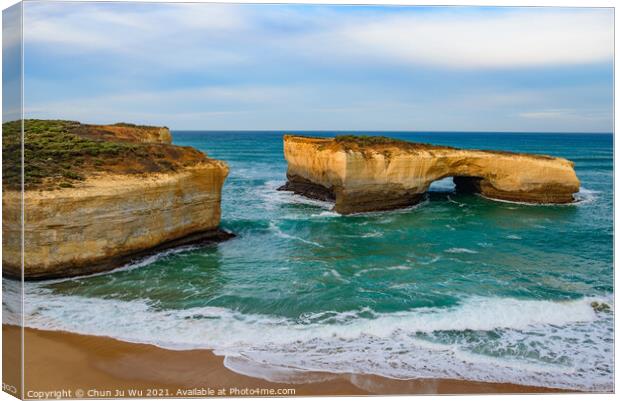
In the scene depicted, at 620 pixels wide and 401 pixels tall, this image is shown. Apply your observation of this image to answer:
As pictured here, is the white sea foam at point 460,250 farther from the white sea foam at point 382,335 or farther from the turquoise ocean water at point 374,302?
the white sea foam at point 382,335

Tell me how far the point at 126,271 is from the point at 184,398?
22.3ft

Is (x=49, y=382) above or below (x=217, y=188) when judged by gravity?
below

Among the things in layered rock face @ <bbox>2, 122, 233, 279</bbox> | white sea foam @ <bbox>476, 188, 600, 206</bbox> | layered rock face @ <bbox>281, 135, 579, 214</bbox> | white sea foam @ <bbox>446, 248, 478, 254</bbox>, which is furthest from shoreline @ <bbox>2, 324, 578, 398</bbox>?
white sea foam @ <bbox>476, 188, 600, 206</bbox>

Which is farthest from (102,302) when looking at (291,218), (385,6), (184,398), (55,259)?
(291,218)

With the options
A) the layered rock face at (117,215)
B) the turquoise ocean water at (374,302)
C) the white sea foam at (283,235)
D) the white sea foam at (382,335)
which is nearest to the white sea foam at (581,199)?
the turquoise ocean water at (374,302)

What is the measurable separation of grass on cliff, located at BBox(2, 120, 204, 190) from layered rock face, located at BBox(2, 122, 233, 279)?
0.11m

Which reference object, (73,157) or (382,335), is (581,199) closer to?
(382,335)

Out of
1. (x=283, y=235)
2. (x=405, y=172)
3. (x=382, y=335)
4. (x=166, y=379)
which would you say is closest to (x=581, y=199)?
(x=405, y=172)

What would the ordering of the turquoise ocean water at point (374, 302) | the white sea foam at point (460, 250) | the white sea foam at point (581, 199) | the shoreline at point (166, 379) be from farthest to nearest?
Answer: the white sea foam at point (581, 199), the white sea foam at point (460, 250), the turquoise ocean water at point (374, 302), the shoreline at point (166, 379)

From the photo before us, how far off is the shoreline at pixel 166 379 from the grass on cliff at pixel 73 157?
5.05 metres

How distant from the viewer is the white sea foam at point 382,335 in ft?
29.7

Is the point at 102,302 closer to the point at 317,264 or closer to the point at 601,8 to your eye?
the point at 317,264

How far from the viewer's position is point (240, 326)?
421 inches

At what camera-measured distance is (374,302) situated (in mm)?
11977
